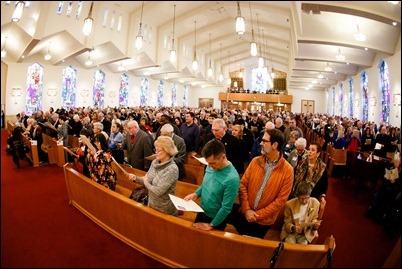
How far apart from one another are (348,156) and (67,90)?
15927 millimetres

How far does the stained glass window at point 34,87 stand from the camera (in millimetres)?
14586

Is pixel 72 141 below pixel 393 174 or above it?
below

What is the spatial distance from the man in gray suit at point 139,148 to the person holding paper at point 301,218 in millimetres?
2282

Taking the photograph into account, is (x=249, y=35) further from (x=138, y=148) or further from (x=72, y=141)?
(x=138, y=148)

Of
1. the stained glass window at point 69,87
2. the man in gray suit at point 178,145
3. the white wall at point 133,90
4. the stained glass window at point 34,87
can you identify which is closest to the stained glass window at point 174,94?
the white wall at point 133,90

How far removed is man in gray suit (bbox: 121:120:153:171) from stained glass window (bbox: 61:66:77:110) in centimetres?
1382

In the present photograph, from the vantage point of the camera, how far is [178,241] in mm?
2281

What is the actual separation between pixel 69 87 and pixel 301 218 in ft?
56.3

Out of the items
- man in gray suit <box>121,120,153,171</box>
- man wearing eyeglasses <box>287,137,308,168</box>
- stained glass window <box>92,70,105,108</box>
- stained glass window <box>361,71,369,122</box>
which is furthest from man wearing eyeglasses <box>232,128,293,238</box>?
stained glass window <box>92,70,105,108</box>

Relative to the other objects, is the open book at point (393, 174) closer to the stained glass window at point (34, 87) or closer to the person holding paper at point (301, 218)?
the person holding paper at point (301, 218)

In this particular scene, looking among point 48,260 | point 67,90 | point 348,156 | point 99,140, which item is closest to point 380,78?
point 348,156

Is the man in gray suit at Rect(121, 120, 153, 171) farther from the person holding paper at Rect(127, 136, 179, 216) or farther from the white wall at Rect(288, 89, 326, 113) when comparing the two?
the white wall at Rect(288, 89, 326, 113)

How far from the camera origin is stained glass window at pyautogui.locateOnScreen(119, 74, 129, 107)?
2059 centimetres

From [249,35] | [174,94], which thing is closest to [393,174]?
[249,35]
